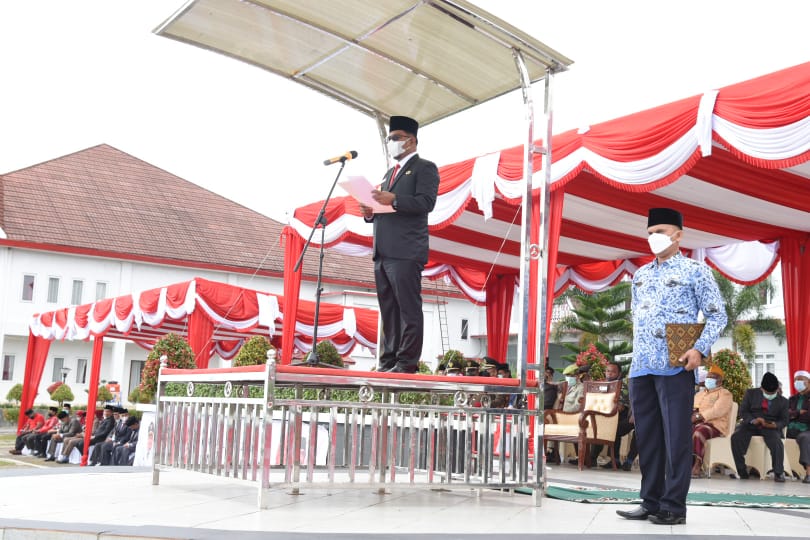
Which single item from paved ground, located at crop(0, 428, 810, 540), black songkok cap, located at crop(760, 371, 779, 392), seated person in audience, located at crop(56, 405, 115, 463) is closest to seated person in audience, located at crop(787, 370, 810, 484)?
black songkok cap, located at crop(760, 371, 779, 392)

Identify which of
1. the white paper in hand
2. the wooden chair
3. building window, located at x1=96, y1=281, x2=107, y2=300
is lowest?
the wooden chair

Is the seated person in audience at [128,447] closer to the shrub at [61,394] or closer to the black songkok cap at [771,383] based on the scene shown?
the black songkok cap at [771,383]

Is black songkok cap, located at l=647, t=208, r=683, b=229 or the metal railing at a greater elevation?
black songkok cap, located at l=647, t=208, r=683, b=229

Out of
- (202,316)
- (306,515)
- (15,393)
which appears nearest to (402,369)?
(306,515)

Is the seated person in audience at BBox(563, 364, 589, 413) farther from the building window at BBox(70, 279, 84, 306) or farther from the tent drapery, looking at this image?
the building window at BBox(70, 279, 84, 306)

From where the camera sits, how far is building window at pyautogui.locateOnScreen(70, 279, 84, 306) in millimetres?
30406

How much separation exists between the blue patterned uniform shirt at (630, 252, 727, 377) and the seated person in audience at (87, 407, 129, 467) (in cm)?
1205

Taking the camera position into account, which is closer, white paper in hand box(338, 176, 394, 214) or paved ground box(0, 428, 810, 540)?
paved ground box(0, 428, 810, 540)

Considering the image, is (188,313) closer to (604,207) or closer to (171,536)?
(604,207)

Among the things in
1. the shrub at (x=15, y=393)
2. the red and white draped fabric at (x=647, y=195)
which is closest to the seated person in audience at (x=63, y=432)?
the red and white draped fabric at (x=647, y=195)

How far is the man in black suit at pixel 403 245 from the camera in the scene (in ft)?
16.4

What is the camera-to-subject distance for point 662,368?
4328 millimetres

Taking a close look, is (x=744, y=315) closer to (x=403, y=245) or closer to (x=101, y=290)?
(x=101, y=290)

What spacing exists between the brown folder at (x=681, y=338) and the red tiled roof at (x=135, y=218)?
23.7 m
